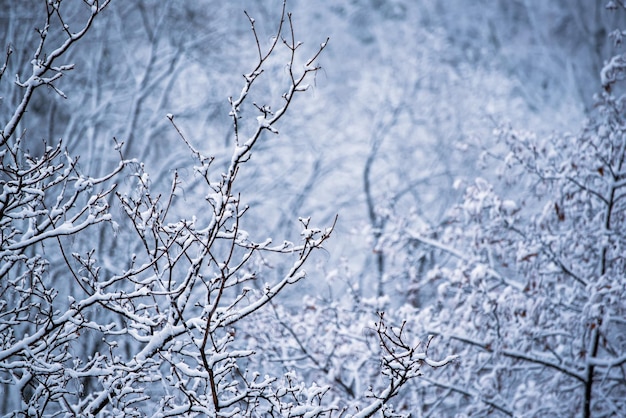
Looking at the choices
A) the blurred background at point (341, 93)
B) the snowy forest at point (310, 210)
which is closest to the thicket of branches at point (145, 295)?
the snowy forest at point (310, 210)

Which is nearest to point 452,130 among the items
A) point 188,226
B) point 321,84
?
point 321,84

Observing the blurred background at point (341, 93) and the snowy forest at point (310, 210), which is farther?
the blurred background at point (341, 93)

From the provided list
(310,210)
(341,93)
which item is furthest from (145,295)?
(341,93)

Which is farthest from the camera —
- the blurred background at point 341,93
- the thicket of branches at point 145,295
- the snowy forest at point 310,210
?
the blurred background at point 341,93

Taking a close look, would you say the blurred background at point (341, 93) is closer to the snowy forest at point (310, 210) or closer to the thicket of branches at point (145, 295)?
the snowy forest at point (310, 210)

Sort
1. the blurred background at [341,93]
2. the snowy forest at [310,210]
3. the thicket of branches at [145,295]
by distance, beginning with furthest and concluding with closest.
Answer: the blurred background at [341,93] < the snowy forest at [310,210] < the thicket of branches at [145,295]

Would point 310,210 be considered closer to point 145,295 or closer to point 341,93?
point 341,93

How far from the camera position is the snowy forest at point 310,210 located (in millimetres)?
3072

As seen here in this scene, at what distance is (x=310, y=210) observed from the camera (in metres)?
12.1

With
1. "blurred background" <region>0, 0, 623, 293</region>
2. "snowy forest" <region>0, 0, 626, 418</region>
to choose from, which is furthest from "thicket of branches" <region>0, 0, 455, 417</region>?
"blurred background" <region>0, 0, 623, 293</region>

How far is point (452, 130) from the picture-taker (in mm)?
13312

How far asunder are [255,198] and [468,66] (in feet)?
25.4

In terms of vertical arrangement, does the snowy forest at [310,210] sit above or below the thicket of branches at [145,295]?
above

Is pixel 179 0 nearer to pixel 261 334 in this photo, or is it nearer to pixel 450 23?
pixel 261 334
